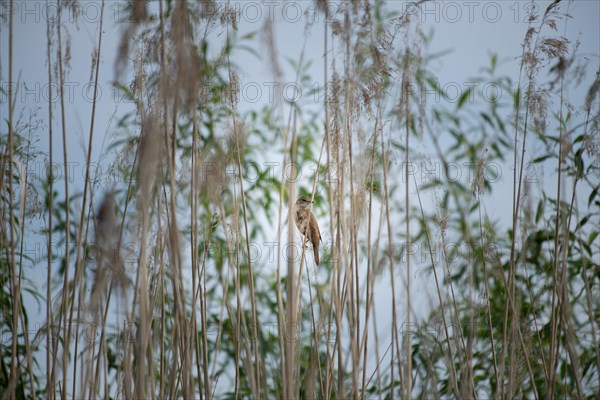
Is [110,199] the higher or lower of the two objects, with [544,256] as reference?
lower

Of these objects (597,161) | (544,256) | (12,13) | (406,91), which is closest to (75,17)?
(12,13)

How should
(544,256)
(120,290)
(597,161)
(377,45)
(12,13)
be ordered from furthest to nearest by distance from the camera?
1. (544,256)
2. (597,161)
3. (377,45)
4. (12,13)
5. (120,290)

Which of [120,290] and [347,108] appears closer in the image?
[120,290]

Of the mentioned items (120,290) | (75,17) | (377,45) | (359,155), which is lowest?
(120,290)

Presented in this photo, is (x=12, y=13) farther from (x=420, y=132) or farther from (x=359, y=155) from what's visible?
(x=420, y=132)

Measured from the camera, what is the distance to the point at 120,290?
5.23ft

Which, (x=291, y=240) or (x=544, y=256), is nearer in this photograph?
(x=291, y=240)

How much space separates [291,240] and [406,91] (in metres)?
0.63

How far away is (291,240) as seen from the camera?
168 centimetres

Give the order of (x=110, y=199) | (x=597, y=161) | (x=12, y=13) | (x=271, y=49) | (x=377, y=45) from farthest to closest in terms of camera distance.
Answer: (x=597, y=161) < (x=377, y=45) < (x=12, y=13) < (x=271, y=49) < (x=110, y=199)

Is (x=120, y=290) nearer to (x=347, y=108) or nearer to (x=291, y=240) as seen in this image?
(x=291, y=240)

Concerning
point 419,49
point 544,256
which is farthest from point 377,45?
point 544,256

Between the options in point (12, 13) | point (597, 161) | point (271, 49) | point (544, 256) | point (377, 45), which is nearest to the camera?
point (271, 49)

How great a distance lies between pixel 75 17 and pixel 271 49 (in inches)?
28.7
